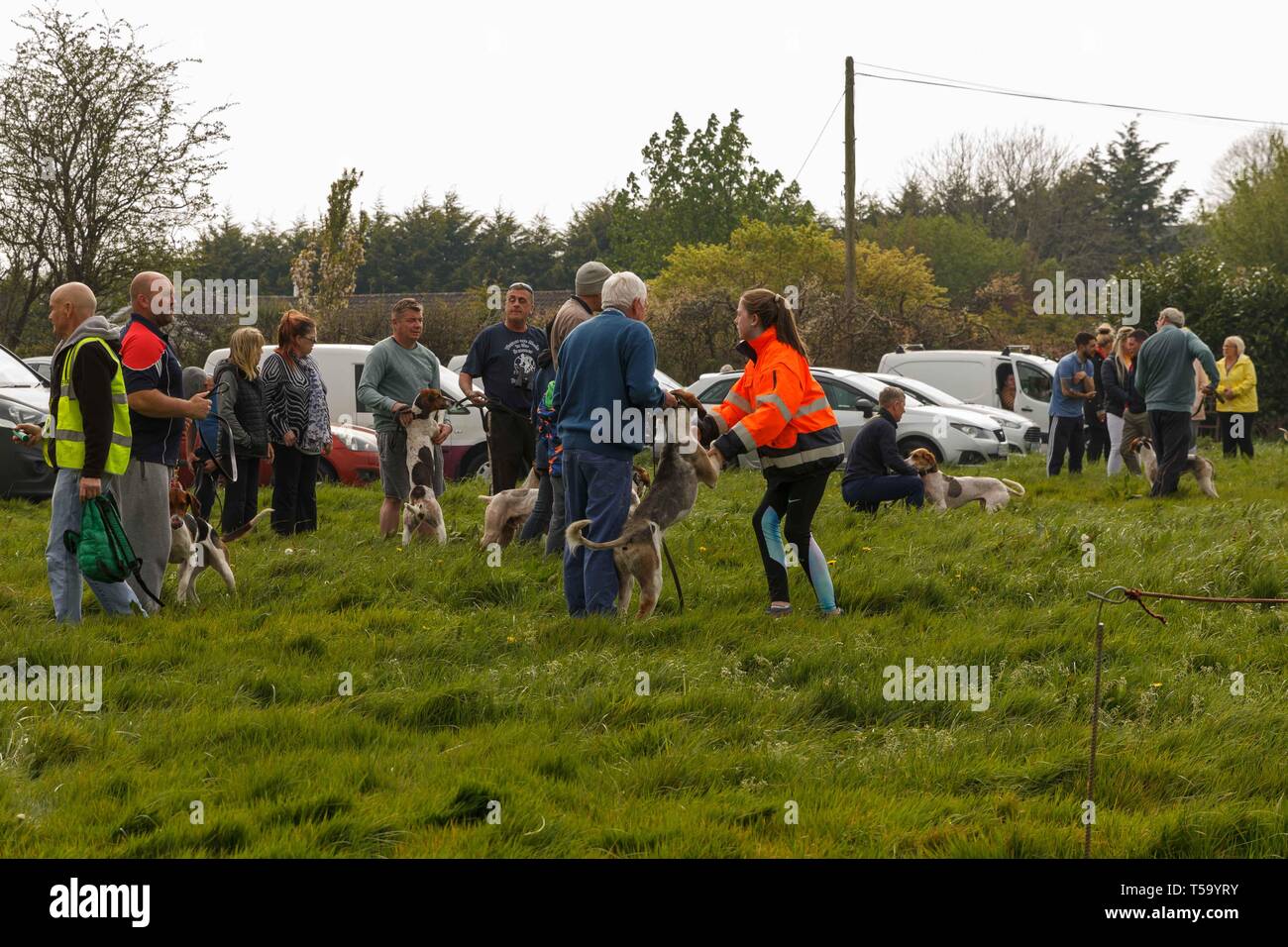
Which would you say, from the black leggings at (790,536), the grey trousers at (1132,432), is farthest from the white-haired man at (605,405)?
the grey trousers at (1132,432)

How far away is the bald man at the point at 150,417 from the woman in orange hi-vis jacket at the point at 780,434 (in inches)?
118

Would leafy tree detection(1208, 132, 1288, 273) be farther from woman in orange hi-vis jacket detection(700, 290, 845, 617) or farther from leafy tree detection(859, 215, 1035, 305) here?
woman in orange hi-vis jacket detection(700, 290, 845, 617)

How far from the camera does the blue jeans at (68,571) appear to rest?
23.0ft

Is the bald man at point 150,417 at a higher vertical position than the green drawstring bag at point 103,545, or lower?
higher

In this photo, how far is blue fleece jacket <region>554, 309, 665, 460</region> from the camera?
701 centimetres

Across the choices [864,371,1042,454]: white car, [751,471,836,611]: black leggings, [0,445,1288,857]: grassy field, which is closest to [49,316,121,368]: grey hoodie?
[0,445,1288,857]: grassy field

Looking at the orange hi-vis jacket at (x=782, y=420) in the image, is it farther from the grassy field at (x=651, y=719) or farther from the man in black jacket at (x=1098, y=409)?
the man in black jacket at (x=1098, y=409)

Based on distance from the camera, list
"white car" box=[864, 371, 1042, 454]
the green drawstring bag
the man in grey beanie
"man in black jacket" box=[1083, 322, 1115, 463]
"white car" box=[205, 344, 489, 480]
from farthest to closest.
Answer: "white car" box=[864, 371, 1042, 454] → "man in black jacket" box=[1083, 322, 1115, 463] → "white car" box=[205, 344, 489, 480] → the man in grey beanie → the green drawstring bag

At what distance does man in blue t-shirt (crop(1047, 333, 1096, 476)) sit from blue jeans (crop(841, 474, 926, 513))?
449 cm

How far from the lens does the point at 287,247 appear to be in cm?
5825

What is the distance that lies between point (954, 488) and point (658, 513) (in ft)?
18.1

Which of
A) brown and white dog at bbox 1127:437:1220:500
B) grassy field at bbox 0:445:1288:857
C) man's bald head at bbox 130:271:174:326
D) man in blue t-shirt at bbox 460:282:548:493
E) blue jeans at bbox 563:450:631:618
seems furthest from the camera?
brown and white dog at bbox 1127:437:1220:500

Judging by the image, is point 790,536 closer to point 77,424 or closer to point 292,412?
point 77,424
